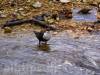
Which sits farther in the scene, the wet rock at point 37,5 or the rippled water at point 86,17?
the wet rock at point 37,5

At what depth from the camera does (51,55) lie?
28.6ft

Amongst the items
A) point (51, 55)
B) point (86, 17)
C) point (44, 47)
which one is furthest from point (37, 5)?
point (51, 55)

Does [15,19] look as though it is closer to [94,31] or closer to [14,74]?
[94,31]

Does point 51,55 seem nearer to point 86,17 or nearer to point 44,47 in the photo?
point 44,47

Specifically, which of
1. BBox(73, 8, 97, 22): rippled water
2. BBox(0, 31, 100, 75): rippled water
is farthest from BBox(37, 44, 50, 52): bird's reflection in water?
A: BBox(73, 8, 97, 22): rippled water

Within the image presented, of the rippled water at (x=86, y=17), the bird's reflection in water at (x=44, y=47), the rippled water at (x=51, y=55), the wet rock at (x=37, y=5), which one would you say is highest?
the wet rock at (x=37, y=5)

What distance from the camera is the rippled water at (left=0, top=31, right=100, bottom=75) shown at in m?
7.88

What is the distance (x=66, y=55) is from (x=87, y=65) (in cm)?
72

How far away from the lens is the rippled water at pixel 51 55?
310 inches

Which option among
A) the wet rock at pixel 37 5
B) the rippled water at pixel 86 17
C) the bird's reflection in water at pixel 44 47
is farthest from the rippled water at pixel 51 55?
the wet rock at pixel 37 5

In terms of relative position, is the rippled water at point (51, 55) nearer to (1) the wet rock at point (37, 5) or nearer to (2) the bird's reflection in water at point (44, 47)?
(2) the bird's reflection in water at point (44, 47)

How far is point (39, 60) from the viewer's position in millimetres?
8438

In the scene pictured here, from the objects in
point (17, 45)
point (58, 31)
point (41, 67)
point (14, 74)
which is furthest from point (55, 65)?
point (58, 31)

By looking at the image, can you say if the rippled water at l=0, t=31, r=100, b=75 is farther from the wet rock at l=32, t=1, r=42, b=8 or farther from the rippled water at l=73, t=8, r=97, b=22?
the wet rock at l=32, t=1, r=42, b=8
